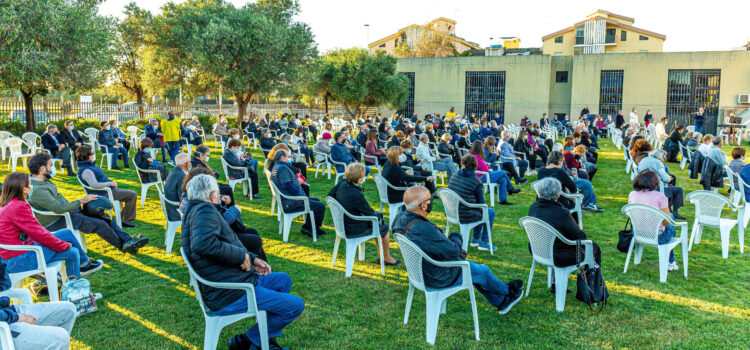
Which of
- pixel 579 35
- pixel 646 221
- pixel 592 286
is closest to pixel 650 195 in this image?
pixel 646 221

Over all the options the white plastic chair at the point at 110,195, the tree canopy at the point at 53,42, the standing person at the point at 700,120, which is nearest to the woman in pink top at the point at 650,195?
the white plastic chair at the point at 110,195

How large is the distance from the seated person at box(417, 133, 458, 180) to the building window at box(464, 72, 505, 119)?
25471 mm

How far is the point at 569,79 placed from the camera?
34.2m

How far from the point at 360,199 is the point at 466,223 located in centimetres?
147

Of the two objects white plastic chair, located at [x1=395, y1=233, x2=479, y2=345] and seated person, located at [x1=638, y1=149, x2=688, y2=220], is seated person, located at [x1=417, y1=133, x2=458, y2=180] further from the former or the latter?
white plastic chair, located at [x1=395, y1=233, x2=479, y2=345]

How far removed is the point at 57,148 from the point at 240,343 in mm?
10270

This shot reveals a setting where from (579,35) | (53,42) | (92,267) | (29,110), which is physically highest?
(579,35)

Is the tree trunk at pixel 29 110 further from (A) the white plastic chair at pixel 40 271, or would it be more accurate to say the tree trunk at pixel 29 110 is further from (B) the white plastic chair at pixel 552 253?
(B) the white plastic chair at pixel 552 253

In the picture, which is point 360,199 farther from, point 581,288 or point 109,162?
point 109,162

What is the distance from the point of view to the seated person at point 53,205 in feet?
16.9

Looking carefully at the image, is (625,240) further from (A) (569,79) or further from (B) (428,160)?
(A) (569,79)

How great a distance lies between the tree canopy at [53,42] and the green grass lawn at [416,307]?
24.0ft

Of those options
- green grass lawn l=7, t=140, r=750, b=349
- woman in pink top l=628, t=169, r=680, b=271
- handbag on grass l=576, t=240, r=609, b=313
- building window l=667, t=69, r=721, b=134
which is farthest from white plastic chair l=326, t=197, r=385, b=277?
building window l=667, t=69, r=721, b=134

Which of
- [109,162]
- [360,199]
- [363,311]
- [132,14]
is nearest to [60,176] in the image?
[109,162]
